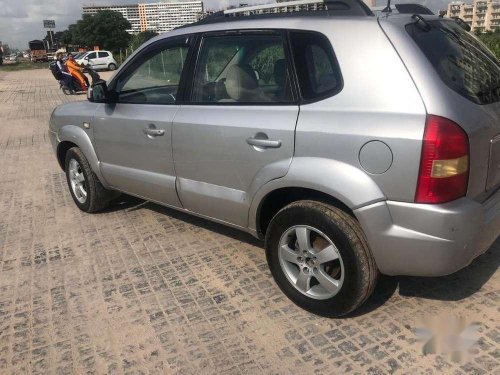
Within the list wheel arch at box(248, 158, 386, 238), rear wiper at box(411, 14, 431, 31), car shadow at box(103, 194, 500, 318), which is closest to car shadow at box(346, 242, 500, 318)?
car shadow at box(103, 194, 500, 318)

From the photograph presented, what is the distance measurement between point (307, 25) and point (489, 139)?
121 cm

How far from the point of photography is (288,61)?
2824 mm

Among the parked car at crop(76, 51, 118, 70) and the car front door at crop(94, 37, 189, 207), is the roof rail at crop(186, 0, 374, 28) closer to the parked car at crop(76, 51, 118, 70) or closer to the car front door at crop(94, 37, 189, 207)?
the car front door at crop(94, 37, 189, 207)

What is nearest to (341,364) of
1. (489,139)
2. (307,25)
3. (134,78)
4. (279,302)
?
(279,302)

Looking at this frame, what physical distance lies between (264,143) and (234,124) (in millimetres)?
299

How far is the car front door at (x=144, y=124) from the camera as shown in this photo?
11.8 ft

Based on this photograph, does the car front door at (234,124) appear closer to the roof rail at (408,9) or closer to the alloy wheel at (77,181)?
the roof rail at (408,9)

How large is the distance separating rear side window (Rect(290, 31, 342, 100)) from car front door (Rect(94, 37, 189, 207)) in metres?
1.09

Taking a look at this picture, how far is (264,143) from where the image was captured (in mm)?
2820

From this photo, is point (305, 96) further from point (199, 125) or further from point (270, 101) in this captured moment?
point (199, 125)

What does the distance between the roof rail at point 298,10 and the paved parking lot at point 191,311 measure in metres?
1.81

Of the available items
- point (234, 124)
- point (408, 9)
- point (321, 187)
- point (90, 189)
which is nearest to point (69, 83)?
point (90, 189)

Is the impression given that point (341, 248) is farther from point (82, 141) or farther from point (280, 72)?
point (82, 141)

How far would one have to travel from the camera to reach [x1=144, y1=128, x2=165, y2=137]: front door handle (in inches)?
140
